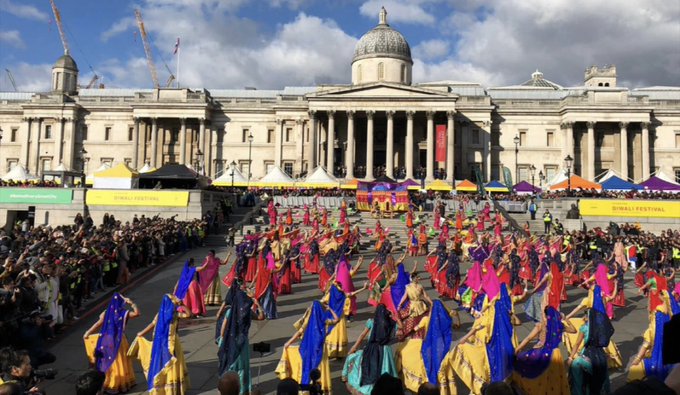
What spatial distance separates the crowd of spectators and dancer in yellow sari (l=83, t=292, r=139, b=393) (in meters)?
0.76

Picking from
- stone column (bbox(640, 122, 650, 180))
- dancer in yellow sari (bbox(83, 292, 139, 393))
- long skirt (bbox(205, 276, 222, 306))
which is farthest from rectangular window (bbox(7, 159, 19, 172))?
stone column (bbox(640, 122, 650, 180))

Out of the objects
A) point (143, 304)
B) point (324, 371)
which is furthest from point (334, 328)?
point (143, 304)

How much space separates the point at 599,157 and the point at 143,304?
55.6 meters

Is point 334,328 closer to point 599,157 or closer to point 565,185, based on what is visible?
point 565,185

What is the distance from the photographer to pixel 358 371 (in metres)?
7.71

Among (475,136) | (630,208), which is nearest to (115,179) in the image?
(630,208)

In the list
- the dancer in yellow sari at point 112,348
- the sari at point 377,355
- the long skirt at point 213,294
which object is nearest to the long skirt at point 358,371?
the sari at point 377,355

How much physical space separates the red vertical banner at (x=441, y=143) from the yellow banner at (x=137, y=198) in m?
29.3

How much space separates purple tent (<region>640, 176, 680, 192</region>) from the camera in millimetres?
36312

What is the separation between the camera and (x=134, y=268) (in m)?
19.4

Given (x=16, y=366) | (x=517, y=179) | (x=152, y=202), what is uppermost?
(x=517, y=179)

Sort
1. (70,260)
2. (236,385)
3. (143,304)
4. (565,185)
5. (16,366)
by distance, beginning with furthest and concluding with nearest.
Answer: (565,185)
(143,304)
(70,260)
(16,366)
(236,385)

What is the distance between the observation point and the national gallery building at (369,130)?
177 ft

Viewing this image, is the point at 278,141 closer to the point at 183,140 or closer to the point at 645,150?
the point at 183,140
